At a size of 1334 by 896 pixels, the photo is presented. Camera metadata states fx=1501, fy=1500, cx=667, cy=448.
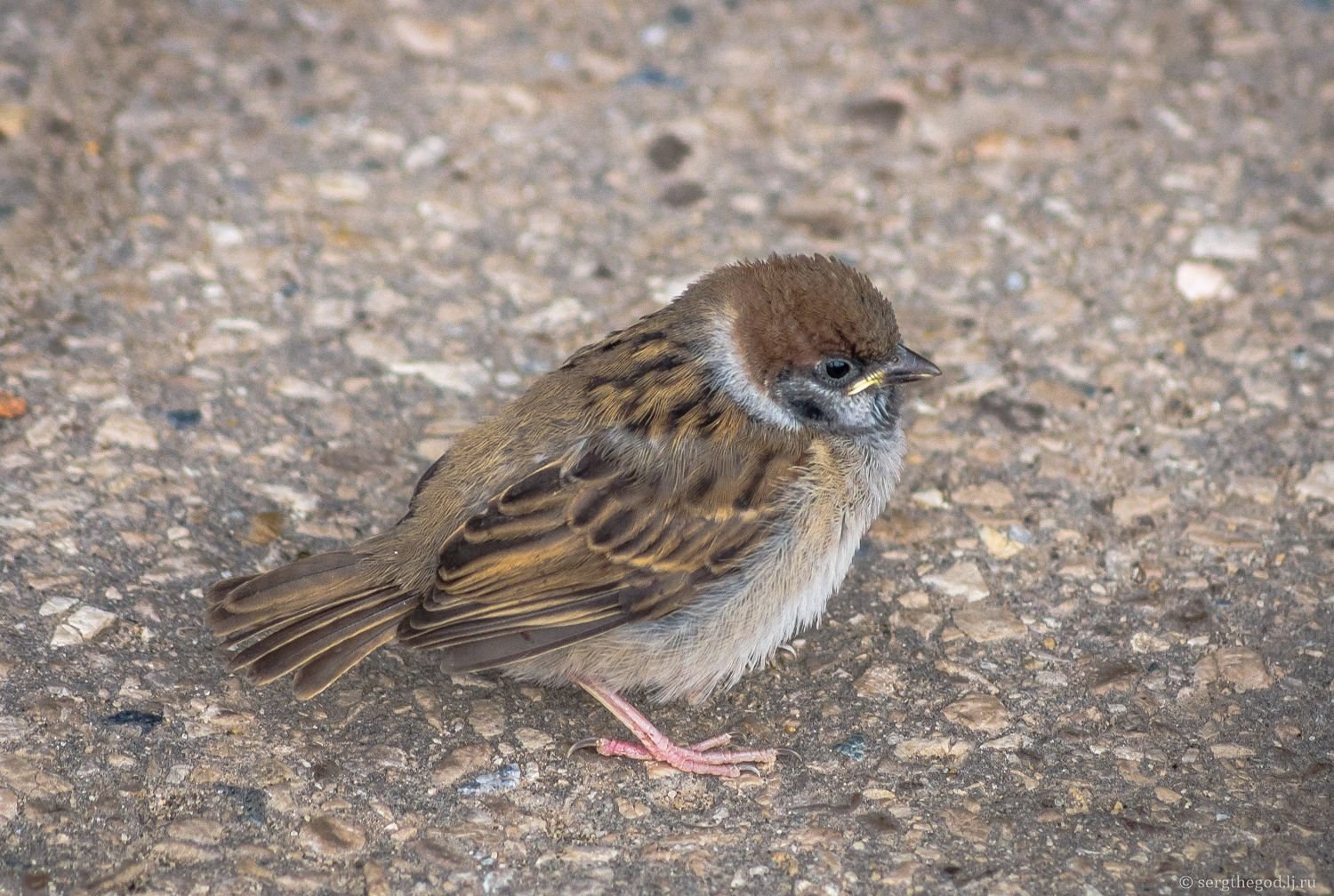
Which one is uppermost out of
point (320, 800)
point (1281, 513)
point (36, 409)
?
point (36, 409)

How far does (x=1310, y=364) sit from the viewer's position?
539 centimetres

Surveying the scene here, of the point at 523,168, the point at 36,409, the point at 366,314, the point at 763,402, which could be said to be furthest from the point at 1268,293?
the point at 36,409

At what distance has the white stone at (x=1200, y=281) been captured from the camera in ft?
18.7

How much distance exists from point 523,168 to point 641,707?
2.79m

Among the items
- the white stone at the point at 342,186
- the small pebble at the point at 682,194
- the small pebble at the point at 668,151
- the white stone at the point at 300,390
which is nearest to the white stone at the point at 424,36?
the white stone at the point at 342,186

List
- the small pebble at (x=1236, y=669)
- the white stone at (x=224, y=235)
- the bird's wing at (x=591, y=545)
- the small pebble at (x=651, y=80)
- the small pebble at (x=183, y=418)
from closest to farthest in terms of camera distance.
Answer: the bird's wing at (x=591, y=545)
the small pebble at (x=1236, y=669)
the small pebble at (x=183, y=418)
the white stone at (x=224, y=235)
the small pebble at (x=651, y=80)

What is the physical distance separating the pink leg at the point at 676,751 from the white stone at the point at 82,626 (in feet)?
4.39

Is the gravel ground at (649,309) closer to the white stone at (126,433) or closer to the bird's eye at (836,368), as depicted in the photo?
the white stone at (126,433)

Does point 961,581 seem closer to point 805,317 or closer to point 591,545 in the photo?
point 805,317

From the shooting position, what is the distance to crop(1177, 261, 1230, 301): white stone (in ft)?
18.7

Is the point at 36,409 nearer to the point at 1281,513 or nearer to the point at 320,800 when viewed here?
the point at 320,800

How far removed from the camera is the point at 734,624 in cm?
405

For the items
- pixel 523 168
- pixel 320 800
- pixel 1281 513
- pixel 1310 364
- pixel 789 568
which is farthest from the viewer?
pixel 523 168

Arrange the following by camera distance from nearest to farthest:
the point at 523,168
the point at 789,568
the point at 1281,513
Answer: the point at 789,568 < the point at 1281,513 < the point at 523,168
